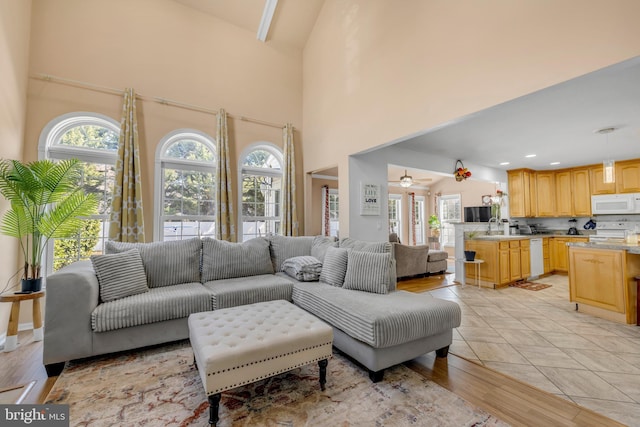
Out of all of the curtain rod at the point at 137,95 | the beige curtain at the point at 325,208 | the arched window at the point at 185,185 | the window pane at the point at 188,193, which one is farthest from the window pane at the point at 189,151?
the beige curtain at the point at 325,208

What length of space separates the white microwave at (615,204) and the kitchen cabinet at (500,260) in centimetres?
189

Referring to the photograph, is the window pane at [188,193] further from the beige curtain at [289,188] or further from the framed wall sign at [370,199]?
the framed wall sign at [370,199]

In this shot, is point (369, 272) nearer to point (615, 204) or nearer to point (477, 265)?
point (477, 265)

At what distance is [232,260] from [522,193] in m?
6.50

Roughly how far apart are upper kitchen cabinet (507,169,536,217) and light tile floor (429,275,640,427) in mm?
2805

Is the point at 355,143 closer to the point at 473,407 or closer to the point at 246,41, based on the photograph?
the point at 246,41

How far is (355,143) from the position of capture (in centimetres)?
390

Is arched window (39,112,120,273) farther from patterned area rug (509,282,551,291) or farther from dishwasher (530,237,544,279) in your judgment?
dishwasher (530,237,544,279)

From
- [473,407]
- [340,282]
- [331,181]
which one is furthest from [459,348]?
[331,181]

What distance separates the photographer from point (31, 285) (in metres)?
2.55

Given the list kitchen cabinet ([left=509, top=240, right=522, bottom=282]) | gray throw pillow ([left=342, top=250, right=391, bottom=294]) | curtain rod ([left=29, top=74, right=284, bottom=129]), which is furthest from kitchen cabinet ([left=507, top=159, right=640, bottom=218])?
curtain rod ([left=29, top=74, right=284, bottom=129])

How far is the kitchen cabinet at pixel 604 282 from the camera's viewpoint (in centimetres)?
304

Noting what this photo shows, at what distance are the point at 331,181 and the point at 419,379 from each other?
215 inches

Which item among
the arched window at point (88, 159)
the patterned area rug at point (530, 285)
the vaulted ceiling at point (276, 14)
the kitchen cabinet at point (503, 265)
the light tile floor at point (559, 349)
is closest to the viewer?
the light tile floor at point (559, 349)
